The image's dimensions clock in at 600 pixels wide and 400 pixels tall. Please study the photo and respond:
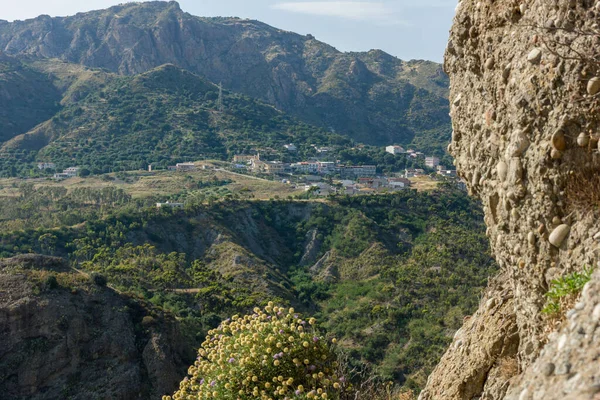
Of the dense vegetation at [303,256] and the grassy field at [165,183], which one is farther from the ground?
the grassy field at [165,183]

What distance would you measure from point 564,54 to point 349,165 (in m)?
84.2

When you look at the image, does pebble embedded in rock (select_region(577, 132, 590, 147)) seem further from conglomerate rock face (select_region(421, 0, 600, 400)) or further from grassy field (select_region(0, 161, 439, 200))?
grassy field (select_region(0, 161, 439, 200))

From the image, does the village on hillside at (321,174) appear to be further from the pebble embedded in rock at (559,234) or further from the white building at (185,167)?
the pebble embedded in rock at (559,234)

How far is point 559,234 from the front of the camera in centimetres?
339

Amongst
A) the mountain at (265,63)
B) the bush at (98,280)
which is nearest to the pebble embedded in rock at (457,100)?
the bush at (98,280)

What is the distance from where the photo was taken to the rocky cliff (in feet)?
64.2

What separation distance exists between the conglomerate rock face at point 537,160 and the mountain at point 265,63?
420 ft

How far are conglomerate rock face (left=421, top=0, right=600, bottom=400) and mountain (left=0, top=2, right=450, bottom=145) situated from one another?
12810cm

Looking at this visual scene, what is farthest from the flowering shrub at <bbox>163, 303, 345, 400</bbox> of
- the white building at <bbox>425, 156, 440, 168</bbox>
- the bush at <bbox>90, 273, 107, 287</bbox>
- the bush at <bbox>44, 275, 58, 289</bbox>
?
the white building at <bbox>425, 156, 440, 168</bbox>

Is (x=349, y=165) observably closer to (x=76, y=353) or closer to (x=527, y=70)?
(x=76, y=353)

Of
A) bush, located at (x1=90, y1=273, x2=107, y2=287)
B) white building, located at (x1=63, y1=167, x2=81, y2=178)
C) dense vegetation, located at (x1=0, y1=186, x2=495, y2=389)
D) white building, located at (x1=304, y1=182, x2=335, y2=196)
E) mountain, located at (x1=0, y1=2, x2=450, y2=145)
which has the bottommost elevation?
dense vegetation, located at (x1=0, y1=186, x2=495, y2=389)

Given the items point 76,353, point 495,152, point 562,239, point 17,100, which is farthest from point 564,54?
point 17,100

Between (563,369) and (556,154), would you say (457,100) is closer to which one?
(556,154)

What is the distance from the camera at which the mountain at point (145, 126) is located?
8206 centimetres
